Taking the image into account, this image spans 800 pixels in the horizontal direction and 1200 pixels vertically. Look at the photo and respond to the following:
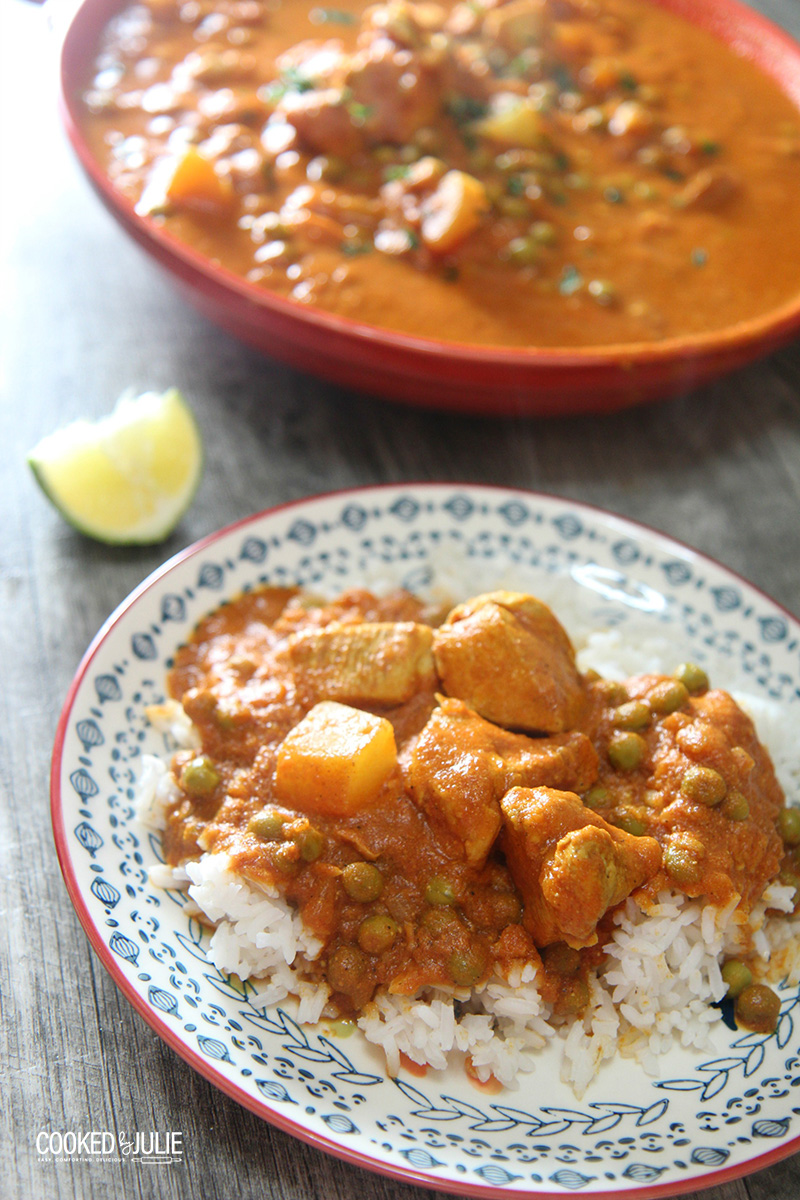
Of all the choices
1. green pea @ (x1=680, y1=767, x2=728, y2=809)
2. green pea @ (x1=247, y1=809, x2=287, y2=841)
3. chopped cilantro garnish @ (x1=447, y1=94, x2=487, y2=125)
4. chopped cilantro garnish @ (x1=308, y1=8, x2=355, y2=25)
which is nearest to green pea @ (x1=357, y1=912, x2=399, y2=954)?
green pea @ (x1=247, y1=809, x2=287, y2=841)

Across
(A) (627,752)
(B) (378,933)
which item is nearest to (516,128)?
(A) (627,752)

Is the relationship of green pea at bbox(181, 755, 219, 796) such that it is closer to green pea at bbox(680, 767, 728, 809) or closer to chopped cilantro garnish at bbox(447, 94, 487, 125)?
green pea at bbox(680, 767, 728, 809)

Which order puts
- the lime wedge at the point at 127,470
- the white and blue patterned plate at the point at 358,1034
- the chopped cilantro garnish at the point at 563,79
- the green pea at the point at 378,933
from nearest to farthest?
the white and blue patterned plate at the point at 358,1034 < the green pea at the point at 378,933 < the lime wedge at the point at 127,470 < the chopped cilantro garnish at the point at 563,79

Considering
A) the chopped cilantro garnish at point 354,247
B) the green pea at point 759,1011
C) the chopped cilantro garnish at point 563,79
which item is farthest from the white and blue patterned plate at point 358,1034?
the chopped cilantro garnish at point 563,79

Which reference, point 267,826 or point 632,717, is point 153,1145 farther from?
point 632,717

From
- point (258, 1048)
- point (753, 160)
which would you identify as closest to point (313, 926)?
point (258, 1048)

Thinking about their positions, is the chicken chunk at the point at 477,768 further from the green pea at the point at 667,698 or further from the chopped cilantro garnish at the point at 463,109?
the chopped cilantro garnish at the point at 463,109
